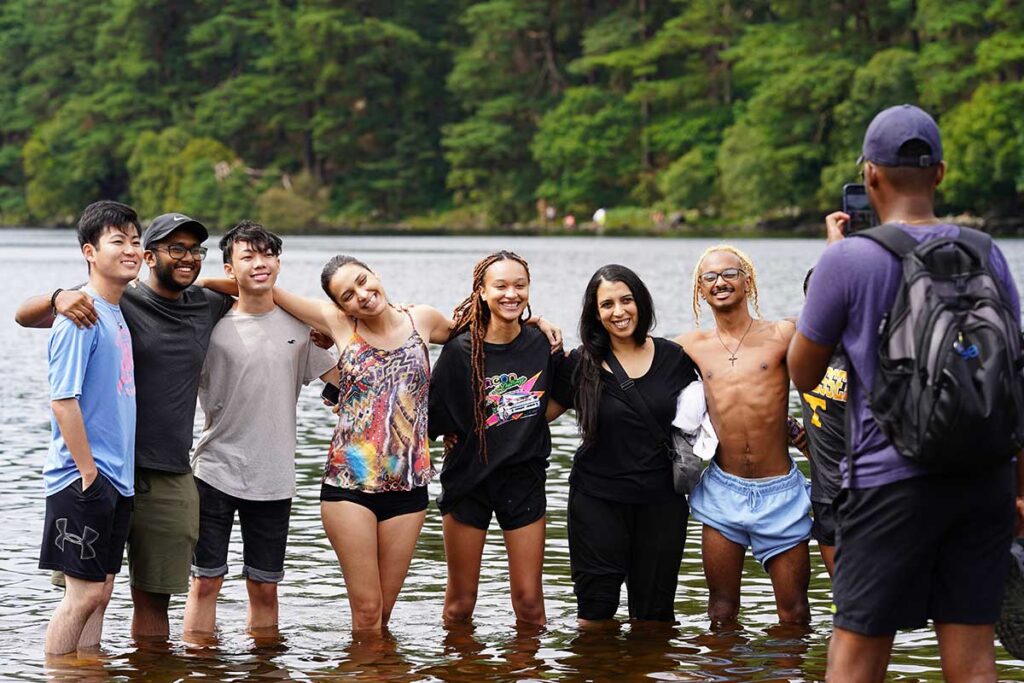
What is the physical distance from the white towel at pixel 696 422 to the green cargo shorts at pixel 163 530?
6.91 ft

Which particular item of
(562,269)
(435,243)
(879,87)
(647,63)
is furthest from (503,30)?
(562,269)

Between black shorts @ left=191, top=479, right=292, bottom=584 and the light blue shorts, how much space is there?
1855 millimetres

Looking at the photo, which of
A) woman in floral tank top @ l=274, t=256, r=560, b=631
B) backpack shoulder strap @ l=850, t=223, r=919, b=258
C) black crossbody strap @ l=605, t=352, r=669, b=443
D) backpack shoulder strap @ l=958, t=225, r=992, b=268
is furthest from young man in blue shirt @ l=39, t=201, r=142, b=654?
backpack shoulder strap @ l=958, t=225, r=992, b=268

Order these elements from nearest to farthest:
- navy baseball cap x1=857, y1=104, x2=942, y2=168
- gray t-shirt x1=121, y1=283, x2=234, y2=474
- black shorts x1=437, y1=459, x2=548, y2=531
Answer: navy baseball cap x1=857, y1=104, x2=942, y2=168, gray t-shirt x1=121, y1=283, x2=234, y2=474, black shorts x1=437, y1=459, x2=548, y2=531

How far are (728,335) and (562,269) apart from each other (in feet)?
113

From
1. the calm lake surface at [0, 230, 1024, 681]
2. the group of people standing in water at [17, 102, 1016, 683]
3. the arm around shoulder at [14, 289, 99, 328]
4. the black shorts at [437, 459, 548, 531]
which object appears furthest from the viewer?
the black shorts at [437, 459, 548, 531]

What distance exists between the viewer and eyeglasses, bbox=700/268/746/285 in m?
7.11

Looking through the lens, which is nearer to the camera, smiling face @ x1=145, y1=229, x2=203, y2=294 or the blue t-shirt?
the blue t-shirt

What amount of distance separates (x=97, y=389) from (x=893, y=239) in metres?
3.15

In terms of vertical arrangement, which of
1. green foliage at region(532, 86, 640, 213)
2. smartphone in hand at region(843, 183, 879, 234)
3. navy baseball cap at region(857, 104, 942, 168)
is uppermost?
green foliage at region(532, 86, 640, 213)

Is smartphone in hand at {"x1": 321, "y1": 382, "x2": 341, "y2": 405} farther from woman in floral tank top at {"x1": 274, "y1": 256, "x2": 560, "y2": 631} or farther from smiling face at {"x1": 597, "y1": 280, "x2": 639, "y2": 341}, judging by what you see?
smiling face at {"x1": 597, "y1": 280, "x2": 639, "y2": 341}

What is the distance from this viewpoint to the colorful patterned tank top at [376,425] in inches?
274

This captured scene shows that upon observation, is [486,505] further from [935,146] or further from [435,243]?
[435,243]

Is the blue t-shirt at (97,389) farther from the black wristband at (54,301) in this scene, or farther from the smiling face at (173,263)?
the smiling face at (173,263)
